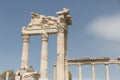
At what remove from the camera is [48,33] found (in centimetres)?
3531

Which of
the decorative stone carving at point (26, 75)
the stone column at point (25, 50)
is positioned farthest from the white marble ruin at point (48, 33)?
the decorative stone carving at point (26, 75)

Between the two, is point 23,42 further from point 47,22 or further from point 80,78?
point 80,78

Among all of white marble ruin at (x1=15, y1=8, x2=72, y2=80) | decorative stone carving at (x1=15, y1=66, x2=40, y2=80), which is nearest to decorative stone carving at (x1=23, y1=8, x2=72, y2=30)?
white marble ruin at (x1=15, y1=8, x2=72, y2=80)

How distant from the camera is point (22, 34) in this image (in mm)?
36094

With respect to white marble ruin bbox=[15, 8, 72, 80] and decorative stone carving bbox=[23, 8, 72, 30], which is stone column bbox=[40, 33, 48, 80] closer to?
white marble ruin bbox=[15, 8, 72, 80]

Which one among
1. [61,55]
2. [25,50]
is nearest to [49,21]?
[25,50]

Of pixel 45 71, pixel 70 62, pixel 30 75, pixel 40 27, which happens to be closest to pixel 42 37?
pixel 40 27

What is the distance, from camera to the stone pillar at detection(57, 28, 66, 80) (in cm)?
3248

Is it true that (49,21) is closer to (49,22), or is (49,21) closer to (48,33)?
(49,22)

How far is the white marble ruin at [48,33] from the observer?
33219mm

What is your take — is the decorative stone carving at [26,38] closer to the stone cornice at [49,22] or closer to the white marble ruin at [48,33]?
the white marble ruin at [48,33]

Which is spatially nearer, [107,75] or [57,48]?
[57,48]

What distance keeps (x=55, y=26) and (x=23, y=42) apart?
4640 millimetres

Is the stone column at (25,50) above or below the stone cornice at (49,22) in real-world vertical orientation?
below
